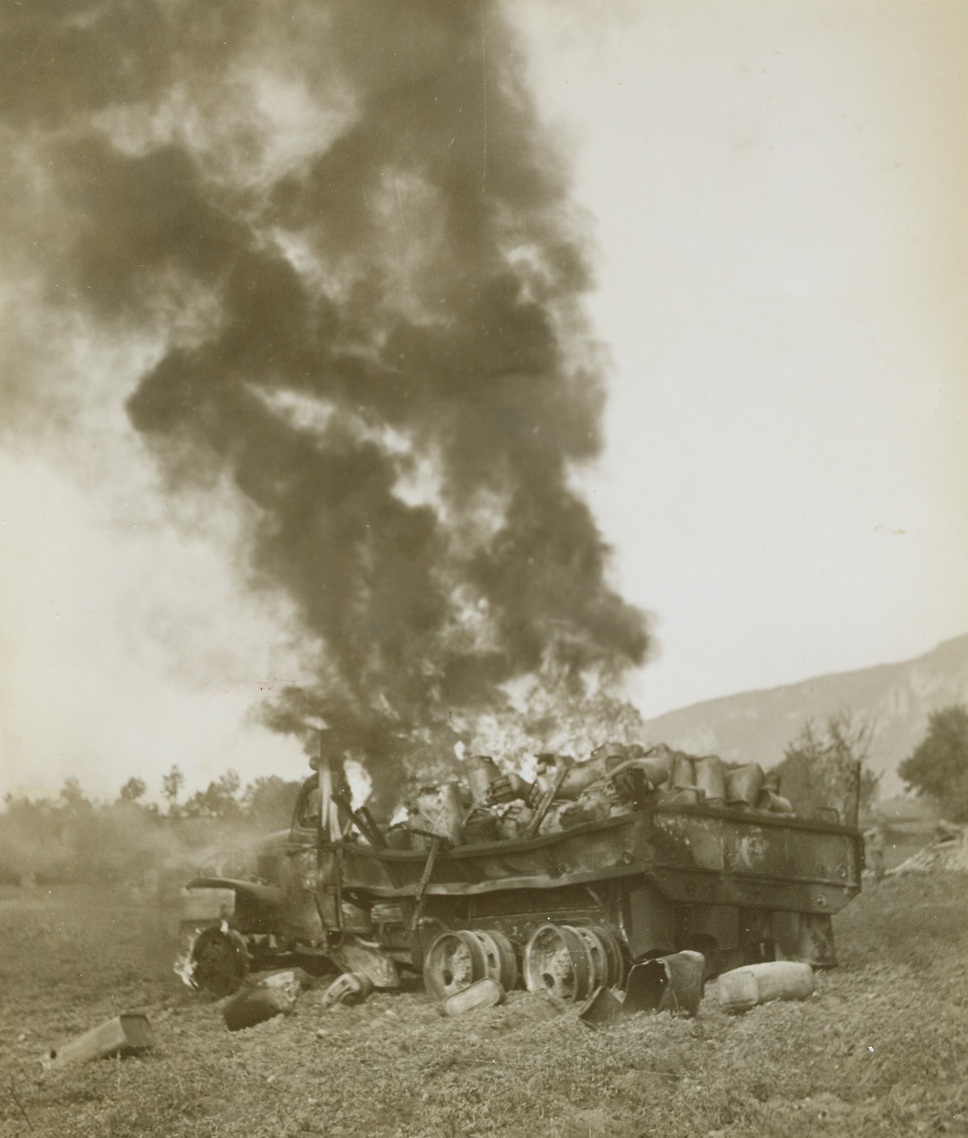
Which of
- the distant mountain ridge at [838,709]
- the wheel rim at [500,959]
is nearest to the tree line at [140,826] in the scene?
the wheel rim at [500,959]

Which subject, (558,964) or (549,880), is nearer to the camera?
(558,964)

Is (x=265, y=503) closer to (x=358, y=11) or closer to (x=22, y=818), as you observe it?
(x=22, y=818)

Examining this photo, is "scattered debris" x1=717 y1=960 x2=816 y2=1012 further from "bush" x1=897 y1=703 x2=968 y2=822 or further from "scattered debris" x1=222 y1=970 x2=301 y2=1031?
"bush" x1=897 y1=703 x2=968 y2=822

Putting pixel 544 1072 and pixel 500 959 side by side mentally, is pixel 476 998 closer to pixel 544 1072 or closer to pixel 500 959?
pixel 500 959

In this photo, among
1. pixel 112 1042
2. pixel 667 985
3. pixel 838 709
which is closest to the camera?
pixel 667 985

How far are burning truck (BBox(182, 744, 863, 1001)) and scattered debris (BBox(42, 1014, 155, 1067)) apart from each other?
2.56m

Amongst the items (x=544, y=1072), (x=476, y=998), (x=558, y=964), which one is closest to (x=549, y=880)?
(x=558, y=964)

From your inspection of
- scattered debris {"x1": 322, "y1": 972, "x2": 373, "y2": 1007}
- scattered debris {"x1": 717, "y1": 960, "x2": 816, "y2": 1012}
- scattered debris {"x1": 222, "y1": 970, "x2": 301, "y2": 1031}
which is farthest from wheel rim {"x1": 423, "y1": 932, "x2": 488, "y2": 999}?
scattered debris {"x1": 717, "y1": 960, "x2": 816, "y2": 1012}

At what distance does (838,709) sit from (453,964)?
13.6m

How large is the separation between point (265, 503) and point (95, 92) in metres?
4.87

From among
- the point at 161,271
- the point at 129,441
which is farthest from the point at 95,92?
the point at 129,441

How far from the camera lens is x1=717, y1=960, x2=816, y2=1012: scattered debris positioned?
725 cm

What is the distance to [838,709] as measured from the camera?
66.9ft

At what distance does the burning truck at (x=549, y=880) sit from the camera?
7.98 m
